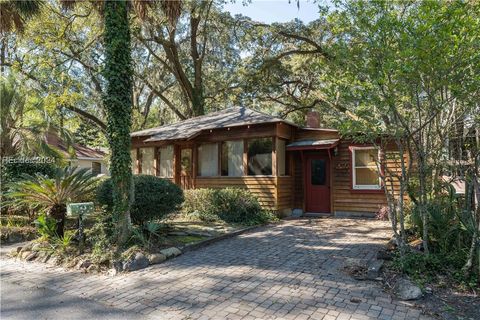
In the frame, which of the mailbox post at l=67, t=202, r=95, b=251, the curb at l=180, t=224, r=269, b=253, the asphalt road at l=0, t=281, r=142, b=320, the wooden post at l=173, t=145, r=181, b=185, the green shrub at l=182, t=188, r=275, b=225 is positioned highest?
the wooden post at l=173, t=145, r=181, b=185

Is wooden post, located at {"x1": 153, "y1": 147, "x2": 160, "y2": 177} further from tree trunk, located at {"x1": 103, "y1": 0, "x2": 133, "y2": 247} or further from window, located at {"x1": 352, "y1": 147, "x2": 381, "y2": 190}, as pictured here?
window, located at {"x1": 352, "y1": 147, "x2": 381, "y2": 190}

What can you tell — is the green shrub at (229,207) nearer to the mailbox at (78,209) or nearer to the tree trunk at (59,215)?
the tree trunk at (59,215)

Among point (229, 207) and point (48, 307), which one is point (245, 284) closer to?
point (48, 307)

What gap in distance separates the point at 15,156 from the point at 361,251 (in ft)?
32.5

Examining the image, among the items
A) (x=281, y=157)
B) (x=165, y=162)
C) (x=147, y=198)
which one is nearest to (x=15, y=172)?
(x=147, y=198)

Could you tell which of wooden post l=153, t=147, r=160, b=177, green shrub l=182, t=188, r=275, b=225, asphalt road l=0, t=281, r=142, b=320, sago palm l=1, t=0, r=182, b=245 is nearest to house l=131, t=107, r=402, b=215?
green shrub l=182, t=188, r=275, b=225

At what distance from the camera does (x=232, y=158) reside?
1185cm

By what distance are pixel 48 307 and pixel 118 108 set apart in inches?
140

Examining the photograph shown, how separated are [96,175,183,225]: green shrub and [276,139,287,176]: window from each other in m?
4.59

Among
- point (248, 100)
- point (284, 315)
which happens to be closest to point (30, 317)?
point (284, 315)

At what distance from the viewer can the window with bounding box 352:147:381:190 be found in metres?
10.7

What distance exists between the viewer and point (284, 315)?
11.6ft

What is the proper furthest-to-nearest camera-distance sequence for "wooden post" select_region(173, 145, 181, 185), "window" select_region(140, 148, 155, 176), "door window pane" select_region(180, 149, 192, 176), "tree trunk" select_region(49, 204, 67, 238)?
"window" select_region(140, 148, 155, 176)
"wooden post" select_region(173, 145, 181, 185)
"door window pane" select_region(180, 149, 192, 176)
"tree trunk" select_region(49, 204, 67, 238)

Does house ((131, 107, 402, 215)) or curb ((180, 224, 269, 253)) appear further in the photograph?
house ((131, 107, 402, 215))
